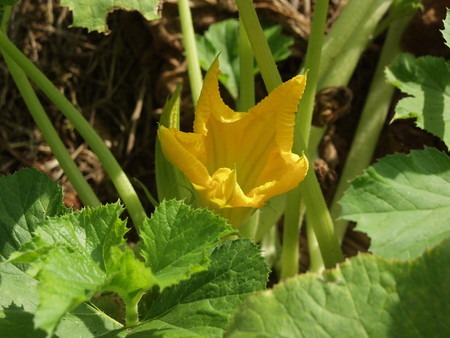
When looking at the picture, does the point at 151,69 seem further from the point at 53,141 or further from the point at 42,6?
the point at 53,141

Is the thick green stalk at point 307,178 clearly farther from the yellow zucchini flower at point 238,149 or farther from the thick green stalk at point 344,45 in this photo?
the thick green stalk at point 344,45

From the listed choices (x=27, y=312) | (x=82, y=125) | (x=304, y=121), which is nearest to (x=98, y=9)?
(x=82, y=125)

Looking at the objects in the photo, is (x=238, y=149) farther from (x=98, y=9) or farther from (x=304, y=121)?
(x=98, y=9)

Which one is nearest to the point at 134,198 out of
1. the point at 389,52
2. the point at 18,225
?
the point at 18,225

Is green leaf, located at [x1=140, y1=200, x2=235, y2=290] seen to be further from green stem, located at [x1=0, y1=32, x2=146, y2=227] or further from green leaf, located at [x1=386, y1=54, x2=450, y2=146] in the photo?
green leaf, located at [x1=386, y1=54, x2=450, y2=146]

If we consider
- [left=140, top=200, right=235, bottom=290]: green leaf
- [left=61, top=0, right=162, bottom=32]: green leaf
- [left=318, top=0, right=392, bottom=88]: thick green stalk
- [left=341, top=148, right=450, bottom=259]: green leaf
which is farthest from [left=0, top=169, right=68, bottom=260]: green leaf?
[left=318, top=0, right=392, bottom=88]: thick green stalk

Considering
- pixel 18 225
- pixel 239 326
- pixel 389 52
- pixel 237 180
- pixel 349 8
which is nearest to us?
pixel 239 326
